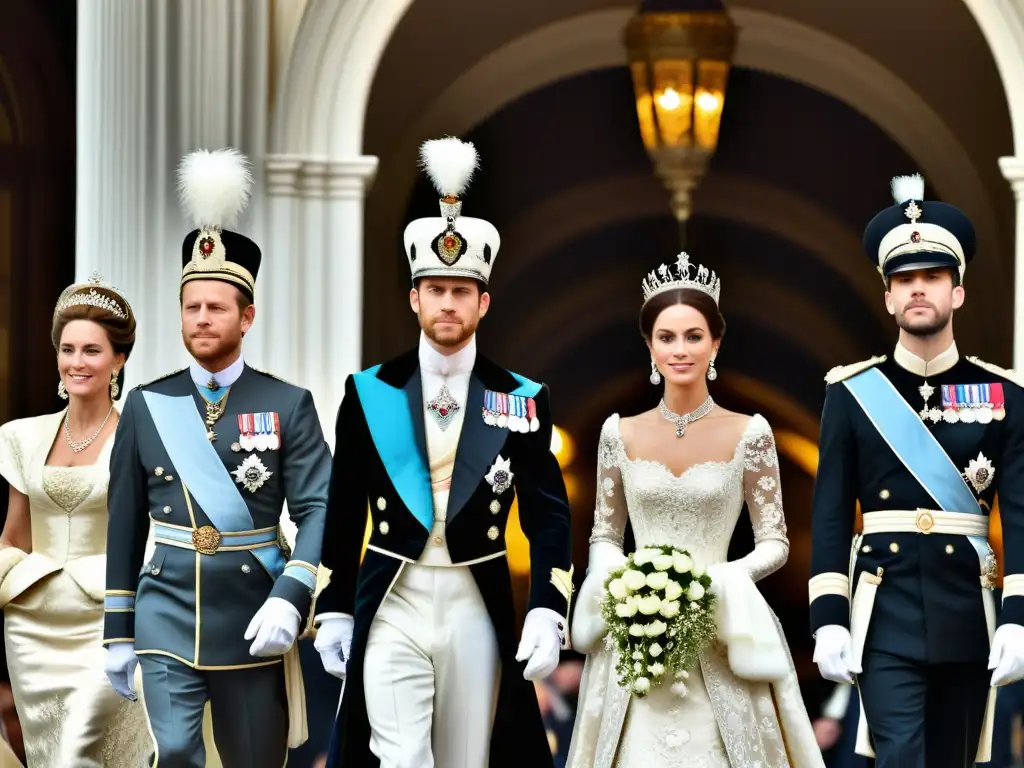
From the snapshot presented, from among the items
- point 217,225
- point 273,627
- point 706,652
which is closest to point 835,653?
point 706,652

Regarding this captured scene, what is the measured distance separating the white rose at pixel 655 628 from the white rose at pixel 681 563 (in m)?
0.18

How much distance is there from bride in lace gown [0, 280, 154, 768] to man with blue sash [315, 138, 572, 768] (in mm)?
1452

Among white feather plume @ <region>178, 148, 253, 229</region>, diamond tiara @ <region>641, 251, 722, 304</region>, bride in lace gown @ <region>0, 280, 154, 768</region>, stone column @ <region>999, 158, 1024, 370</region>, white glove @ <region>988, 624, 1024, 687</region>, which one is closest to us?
white glove @ <region>988, 624, 1024, 687</region>

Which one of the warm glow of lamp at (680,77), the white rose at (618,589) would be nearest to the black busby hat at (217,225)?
the white rose at (618,589)

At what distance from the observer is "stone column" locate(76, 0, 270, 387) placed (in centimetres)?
983

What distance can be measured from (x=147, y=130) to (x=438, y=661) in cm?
392

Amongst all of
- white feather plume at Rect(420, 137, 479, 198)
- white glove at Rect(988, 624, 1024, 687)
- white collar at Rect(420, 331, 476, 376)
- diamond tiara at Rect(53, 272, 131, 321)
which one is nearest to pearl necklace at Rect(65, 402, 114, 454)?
diamond tiara at Rect(53, 272, 131, 321)

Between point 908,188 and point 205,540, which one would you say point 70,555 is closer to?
point 205,540

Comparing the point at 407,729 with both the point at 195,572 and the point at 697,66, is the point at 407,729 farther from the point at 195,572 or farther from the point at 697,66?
the point at 697,66

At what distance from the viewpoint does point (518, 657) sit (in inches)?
266

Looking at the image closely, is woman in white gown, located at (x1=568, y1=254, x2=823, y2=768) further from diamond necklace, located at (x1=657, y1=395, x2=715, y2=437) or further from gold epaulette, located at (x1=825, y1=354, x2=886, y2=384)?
gold epaulette, located at (x1=825, y1=354, x2=886, y2=384)

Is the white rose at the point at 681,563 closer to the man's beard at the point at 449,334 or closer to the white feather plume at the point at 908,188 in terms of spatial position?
the man's beard at the point at 449,334

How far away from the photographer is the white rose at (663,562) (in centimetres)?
690

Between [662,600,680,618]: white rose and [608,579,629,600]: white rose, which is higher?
[608,579,629,600]: white rose
